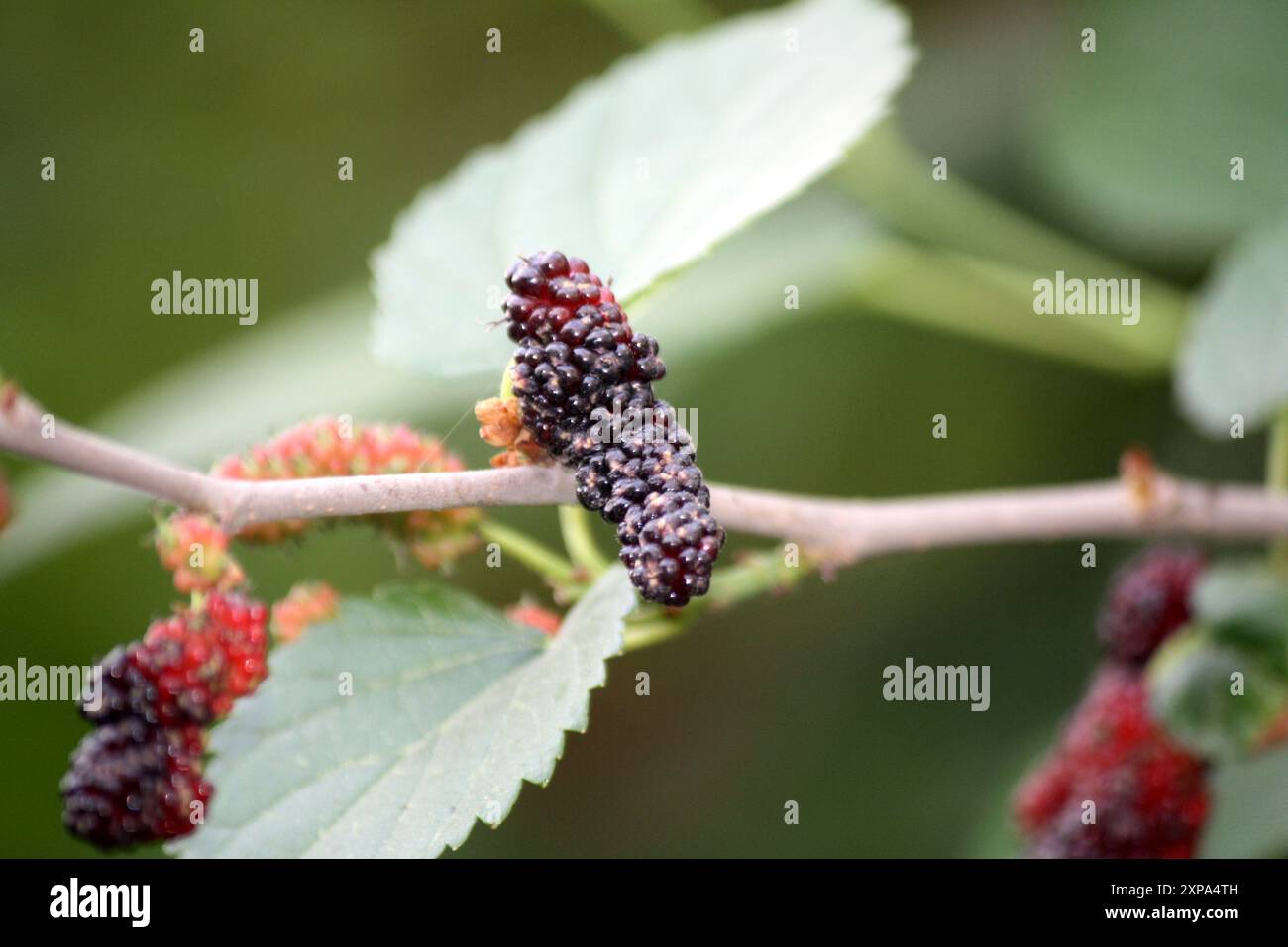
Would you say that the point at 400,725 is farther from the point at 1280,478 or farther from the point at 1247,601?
the point at 1280,478

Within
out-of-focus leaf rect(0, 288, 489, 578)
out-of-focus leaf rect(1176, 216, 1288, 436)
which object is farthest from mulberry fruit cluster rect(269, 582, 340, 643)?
out-of-focus leaf rect(1176, 216, 1288, 436)

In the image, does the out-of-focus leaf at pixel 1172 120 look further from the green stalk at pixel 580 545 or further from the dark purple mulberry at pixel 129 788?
the dark purple mulberry at pixel 129 788

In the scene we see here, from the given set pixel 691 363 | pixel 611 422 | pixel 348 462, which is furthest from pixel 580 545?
pixel 691 363

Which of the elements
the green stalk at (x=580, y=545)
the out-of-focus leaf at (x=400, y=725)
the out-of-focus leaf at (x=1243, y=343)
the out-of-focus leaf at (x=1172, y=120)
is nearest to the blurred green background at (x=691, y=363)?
the out-of-focus leaf at (x=1172, y=120)

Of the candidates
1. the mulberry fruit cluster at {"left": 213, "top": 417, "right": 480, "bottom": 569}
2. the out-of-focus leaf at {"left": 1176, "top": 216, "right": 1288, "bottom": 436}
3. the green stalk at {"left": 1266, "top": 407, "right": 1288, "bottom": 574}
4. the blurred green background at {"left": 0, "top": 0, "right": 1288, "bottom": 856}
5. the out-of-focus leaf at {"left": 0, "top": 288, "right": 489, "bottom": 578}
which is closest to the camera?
the mulberry fruit cluster at {"left": 213, "top": 417, "right": 480, "bottom": 569}

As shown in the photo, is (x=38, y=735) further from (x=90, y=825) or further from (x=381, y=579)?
(x=90, y=825)

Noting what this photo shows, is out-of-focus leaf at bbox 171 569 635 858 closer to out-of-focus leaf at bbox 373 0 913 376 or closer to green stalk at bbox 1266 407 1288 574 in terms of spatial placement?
out-of-focus leaf at bbox 373 0 913 376
